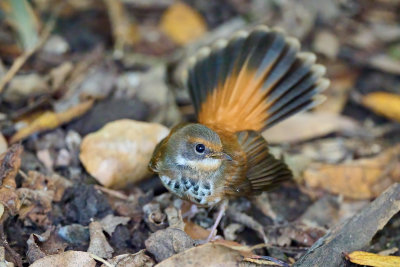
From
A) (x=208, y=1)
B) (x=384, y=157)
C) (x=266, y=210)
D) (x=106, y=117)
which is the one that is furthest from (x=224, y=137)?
(x=208, y=1)

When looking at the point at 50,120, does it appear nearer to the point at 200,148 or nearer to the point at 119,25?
the point at 200,148

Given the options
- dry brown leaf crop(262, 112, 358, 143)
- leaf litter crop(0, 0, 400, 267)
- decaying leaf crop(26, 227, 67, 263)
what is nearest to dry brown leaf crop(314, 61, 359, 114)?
leaf litter crop(0, 0, 400, 267)

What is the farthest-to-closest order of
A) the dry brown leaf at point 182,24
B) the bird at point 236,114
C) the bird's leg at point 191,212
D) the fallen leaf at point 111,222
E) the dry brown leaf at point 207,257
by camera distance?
the dry brown leaf at point 182,24
the bird's leg at point 191,212
the bird at point 236,114
the fallen leaf at point 111,222
the dry brown leaf at point 207,257

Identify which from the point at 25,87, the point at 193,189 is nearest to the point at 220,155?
the point at 193,189

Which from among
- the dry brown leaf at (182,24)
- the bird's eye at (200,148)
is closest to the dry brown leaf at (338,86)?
the dry brown leaf at (182,24)

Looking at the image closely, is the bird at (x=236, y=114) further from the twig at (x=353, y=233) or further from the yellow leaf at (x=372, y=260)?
the yellow leaf at (x=372, y=260)

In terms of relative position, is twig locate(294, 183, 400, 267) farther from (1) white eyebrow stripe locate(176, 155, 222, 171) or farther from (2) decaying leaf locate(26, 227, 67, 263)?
(2) decaying leaf locate(26, 227, 67, 263)

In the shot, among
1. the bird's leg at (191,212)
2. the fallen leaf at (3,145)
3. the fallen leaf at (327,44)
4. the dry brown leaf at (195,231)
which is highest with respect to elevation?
the fallen leaf at (327,44)
